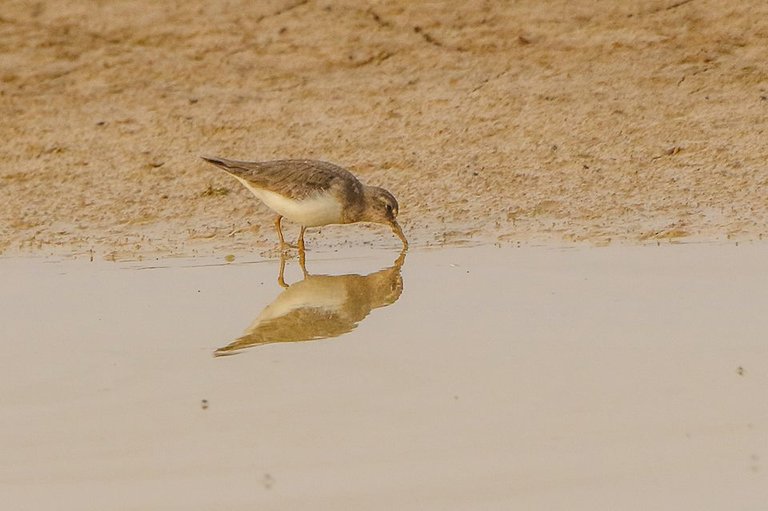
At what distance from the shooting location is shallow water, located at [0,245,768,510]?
196 inches

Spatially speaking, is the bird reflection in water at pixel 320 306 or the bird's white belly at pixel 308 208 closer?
the bird reflection in water at pixel 320 306

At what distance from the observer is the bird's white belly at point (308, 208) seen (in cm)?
984

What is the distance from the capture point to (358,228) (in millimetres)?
10891

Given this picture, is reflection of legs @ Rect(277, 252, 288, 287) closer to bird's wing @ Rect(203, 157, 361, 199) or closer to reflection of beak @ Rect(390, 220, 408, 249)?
bird's wing @ Rect(203, 157, 361, 199)

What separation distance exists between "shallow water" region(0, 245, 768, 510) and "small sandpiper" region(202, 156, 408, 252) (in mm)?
766

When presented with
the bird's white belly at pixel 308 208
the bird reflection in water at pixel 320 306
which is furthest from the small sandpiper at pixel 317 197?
the bird reflection in water at pixel 320 306

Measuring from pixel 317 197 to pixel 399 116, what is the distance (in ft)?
8.29

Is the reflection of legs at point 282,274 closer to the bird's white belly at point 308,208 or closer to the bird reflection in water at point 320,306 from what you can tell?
the bird reflection in water at point 320,306

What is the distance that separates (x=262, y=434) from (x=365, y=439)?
0.41 meters

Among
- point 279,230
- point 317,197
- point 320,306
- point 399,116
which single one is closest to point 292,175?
point 317,197

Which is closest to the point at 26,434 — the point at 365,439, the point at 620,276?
the point at 365,439

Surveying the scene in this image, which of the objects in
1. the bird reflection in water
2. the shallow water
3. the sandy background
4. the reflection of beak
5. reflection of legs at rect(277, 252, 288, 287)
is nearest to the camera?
the shallow water

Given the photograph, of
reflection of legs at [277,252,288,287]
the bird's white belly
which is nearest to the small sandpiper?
the bird's white belly

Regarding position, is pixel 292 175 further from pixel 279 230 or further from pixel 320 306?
pixel 320 306
